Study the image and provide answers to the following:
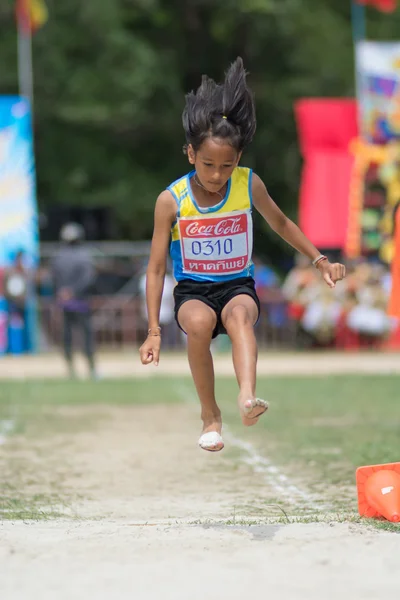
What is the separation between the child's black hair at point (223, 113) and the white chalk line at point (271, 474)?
2.09 m

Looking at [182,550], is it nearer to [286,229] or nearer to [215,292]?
[215,292]

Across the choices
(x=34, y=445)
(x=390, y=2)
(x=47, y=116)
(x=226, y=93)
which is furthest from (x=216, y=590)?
(x=47, y=116)

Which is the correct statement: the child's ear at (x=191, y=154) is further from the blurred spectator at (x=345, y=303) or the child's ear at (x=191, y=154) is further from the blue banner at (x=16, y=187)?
the blue banner at (x=16, y=187)

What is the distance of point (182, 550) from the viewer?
4711 millimetres

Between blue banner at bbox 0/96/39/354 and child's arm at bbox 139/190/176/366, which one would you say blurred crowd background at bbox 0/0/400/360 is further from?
child's arm at bbox 139/190/176/366

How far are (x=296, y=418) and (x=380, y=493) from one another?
5.99 m

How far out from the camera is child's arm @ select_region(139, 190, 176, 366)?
5.79 metres

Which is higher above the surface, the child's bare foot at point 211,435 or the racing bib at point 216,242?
the racing bib at point 216,242

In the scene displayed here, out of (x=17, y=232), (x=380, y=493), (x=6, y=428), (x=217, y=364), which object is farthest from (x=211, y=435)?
(x=17, y=232)

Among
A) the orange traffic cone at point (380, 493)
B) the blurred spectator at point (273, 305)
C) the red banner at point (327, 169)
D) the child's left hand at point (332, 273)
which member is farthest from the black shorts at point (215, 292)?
the blurred spectator at point (273, 305)

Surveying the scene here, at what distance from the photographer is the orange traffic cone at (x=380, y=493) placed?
556 centimetres

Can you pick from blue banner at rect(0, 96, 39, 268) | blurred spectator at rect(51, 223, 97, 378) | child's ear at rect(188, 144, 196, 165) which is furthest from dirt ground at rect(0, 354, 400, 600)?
blue banner at rect(0, 96, 39, 268)

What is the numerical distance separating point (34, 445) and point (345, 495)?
3.55 meters

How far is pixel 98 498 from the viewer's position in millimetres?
6961
